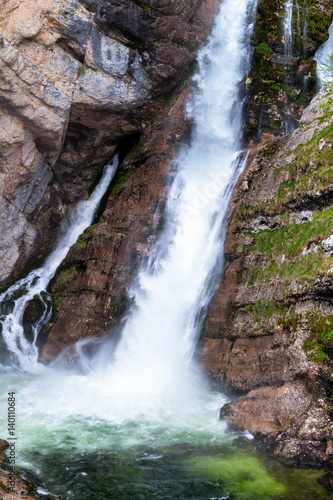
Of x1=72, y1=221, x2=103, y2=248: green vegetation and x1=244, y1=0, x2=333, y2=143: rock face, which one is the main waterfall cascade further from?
x1=72, y1=221, x2=103, y2=248: green vegetation

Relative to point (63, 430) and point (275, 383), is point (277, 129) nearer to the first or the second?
point (275, 383)

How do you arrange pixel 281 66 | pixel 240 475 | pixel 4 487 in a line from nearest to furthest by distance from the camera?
1. pixel 4 487
2. pixel 240 475
3. pixel 281 66

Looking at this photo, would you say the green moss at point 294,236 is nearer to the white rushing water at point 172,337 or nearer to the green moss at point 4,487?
the white rushing water at point 172,337

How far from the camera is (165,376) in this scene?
1358cm

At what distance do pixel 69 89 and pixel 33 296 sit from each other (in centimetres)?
846

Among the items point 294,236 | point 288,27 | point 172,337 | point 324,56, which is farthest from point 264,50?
point 172,337

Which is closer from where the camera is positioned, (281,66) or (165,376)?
(165,376)

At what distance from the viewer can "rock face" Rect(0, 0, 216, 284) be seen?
1559 cm

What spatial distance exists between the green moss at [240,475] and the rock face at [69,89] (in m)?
11.8

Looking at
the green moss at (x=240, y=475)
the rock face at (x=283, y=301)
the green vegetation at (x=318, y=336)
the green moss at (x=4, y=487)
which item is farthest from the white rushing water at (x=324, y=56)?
the green moss at (x=4, y=487)

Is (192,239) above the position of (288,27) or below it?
below

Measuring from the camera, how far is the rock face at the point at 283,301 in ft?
29.9

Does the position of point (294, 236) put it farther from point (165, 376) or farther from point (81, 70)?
point (81, 70)

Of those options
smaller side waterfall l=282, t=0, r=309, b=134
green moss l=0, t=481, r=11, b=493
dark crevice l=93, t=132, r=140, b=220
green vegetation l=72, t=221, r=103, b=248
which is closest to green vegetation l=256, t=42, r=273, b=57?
smaller side waterfall l=282, t=0, r=309, b=134
